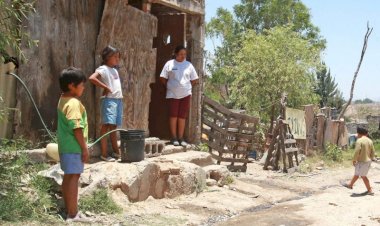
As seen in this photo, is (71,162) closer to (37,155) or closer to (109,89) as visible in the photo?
(37,155)

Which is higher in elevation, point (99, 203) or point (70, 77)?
point (70, 77)

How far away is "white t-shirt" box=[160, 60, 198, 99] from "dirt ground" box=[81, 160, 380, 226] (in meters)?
1.65

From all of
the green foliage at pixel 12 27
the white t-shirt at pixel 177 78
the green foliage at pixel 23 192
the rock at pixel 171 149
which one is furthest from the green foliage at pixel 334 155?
the green foliage at pixel 12 27

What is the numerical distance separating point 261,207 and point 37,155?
3.19 m

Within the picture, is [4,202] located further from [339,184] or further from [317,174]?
[317,174]

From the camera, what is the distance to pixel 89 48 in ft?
22.1

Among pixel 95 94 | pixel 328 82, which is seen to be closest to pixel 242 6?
pixel 328 82

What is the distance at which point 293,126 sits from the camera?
13609 mm

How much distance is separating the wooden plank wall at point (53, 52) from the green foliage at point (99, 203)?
4.07 ft

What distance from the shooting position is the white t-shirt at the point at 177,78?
8086 mm

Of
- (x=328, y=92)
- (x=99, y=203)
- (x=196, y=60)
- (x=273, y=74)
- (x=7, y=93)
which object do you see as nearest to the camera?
(x=99, y=203)

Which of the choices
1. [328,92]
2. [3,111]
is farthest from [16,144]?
Result: [328,92]

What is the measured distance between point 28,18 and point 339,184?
23.0ft

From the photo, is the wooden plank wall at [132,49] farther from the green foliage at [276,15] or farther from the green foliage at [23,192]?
the green foliage at [276,15]
